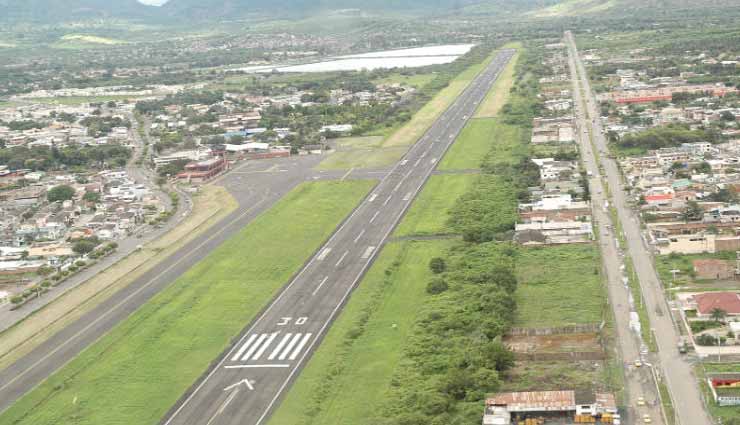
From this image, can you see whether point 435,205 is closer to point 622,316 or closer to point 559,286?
point 559,286

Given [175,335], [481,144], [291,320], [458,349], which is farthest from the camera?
[481,144]

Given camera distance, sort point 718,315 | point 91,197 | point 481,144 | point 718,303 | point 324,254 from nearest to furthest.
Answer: point 718,315 → point 718,303 → point 324,254 → point 91,197 → point 481,144

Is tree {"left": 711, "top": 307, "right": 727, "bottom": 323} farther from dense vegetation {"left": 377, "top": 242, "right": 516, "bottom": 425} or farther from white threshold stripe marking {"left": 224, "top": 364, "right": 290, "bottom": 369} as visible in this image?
white threshold stripe marking {"left": 224, "top": 364, "right": 290, "bottom": 369}

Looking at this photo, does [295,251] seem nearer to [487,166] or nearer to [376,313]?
[376,313]

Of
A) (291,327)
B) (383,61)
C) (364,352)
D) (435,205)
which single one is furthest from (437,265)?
(383,61)

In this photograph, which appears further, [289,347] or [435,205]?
[435,205]

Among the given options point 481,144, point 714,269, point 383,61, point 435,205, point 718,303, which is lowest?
point 383,61

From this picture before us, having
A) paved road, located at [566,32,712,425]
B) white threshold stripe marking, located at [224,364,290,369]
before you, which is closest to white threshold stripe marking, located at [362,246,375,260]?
paved road, located at [566,32,712,425]

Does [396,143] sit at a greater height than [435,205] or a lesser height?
lesser
